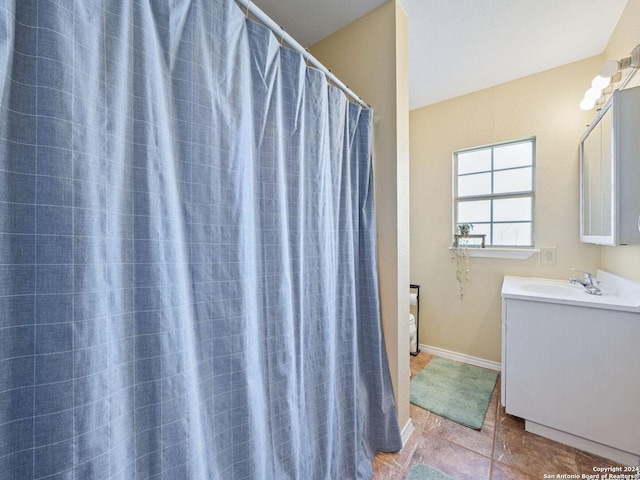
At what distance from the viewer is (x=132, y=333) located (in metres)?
0.58

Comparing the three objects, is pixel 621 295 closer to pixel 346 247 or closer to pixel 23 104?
pixel 346 247

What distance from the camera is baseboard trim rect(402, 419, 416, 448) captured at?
1458 millimetres

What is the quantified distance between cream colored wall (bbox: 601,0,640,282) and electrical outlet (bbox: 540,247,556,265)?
0.94 feet

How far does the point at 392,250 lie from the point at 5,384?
4.53ft

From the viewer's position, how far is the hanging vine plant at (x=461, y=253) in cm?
236

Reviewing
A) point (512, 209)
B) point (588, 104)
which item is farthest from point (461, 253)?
point (588, 104)

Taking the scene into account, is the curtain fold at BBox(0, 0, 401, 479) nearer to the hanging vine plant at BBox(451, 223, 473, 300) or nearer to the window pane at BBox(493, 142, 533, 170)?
the hanging vine plant at BBox(451, 223, 473, 300)

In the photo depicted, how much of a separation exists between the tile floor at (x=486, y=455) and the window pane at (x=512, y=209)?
1523 millimetres

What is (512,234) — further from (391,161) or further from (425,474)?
(425,474)

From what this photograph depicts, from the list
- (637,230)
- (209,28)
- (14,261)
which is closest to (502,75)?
(637,230)

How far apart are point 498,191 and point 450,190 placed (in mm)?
388

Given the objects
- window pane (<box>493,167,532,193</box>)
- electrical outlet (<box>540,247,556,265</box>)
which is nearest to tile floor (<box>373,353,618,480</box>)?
electrical outlet (<box>540,247,556,265</box>)

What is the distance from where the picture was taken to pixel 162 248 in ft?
2.02

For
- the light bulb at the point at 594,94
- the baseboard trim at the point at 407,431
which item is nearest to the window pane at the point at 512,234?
the light bulb at the point at 594,94
